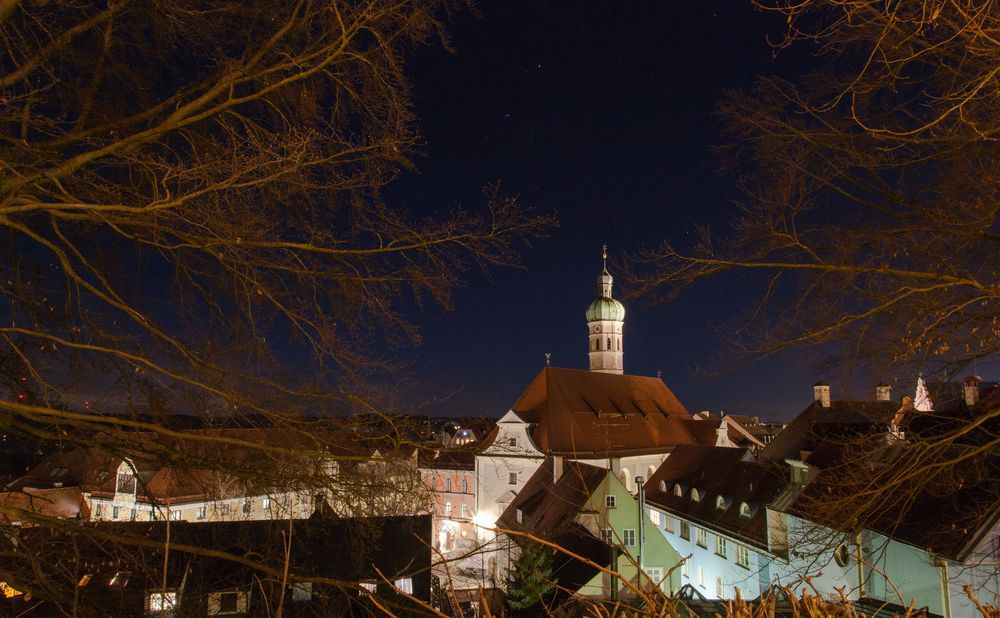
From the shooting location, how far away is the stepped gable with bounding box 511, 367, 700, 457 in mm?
36625

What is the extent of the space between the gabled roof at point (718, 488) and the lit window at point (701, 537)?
336 millimetres

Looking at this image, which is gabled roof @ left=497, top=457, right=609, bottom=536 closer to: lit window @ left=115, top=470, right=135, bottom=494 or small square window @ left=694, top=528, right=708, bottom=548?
small square window @ left=694, top=528, right=708, bottom=548

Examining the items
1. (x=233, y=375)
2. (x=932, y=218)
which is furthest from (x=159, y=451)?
(x=932, y=218)

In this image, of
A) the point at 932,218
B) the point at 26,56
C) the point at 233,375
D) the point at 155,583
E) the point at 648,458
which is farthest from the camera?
the point at 648,458

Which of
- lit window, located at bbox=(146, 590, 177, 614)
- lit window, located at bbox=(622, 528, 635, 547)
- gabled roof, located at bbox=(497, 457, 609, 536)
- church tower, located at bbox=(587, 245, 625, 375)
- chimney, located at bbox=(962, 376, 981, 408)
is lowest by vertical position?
lit window, located at bbox=(622, 528, 635, 547)

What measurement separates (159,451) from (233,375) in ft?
2.32

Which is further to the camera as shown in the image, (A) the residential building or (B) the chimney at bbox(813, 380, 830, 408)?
(B) the chimney at bbox(813, 380, 830, 408)

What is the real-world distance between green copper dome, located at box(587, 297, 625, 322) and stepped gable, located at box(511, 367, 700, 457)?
730 centimetres

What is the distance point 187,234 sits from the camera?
438cm

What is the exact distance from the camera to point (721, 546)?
2416 cm

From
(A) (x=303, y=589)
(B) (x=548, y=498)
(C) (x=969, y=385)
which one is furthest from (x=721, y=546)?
(A) (x=303, y=589)

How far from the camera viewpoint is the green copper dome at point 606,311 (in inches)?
2175

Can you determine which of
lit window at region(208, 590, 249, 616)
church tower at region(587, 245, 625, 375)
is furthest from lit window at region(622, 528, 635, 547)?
church tower at region(587, 245, 625, 375)

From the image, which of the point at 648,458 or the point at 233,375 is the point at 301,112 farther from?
the point at 648,458
